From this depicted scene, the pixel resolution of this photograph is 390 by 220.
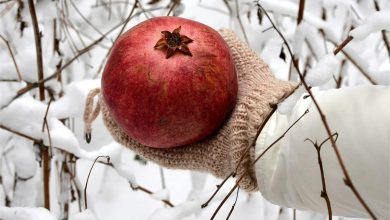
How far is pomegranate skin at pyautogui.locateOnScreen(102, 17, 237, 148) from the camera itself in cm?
88

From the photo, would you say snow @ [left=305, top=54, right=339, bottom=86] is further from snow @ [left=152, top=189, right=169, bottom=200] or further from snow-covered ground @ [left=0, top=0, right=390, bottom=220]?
snow @ [left=152, top=189, right=169, bottom=200]

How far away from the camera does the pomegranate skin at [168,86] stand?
88cm

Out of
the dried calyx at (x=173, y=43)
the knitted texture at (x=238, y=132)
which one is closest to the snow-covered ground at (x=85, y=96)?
the knitted texture at (x=238, y=132)

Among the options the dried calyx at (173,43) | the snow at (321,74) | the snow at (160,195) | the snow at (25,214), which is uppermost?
the dried calyx at (173,43)

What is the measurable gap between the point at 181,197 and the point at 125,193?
0.64ft

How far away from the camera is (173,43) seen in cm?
91

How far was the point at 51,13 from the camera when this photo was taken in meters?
1.30

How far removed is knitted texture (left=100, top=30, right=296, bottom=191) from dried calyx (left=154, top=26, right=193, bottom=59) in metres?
0.15

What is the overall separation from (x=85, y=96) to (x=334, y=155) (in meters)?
0.68

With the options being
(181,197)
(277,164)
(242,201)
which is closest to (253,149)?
(277,164)

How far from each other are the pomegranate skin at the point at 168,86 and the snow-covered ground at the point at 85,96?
6.7 inches

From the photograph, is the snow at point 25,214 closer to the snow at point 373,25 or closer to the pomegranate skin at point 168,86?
the pomegranate skin at point 168,86

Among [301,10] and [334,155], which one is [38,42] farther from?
[334,155]

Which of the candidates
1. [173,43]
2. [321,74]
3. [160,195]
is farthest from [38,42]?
[321,74]
